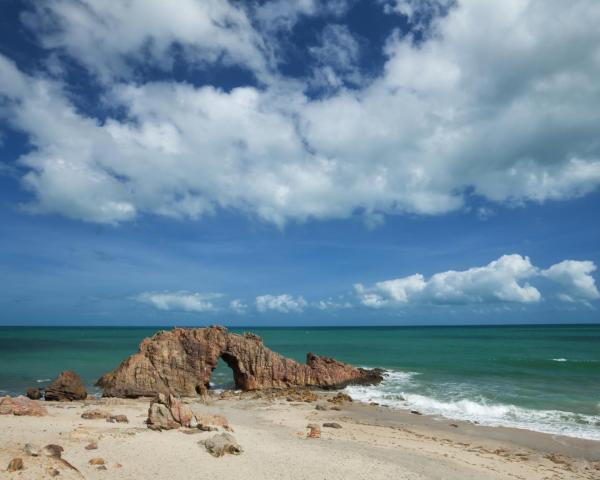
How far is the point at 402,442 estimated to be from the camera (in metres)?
20.6

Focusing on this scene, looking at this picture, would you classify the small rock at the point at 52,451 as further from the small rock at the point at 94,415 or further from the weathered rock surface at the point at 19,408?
the weathered rock surface at the point at 19,408

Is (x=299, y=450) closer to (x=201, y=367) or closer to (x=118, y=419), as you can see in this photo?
(x=118, y=419)

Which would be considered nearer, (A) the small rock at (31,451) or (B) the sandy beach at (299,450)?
(A) the small rock at (31,451)

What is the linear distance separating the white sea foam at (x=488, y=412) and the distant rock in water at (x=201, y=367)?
12.0ft

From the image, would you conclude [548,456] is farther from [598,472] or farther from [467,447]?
[467,447]

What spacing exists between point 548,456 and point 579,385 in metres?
22.4

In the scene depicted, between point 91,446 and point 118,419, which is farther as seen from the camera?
point 118,419

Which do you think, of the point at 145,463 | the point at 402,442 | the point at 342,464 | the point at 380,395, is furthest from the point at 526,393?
the point at 145,463

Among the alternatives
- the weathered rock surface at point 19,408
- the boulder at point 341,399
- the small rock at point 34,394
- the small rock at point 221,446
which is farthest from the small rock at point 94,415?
the boulder at point 341,399

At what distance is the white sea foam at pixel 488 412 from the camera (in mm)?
24156

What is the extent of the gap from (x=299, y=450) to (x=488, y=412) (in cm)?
1687

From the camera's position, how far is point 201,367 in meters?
34.2

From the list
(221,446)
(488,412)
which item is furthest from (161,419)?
(488,412)

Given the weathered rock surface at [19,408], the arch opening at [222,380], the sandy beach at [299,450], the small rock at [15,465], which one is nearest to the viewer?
the small rock at [15,465]
